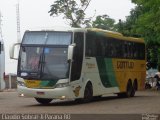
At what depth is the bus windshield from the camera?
24234 mm

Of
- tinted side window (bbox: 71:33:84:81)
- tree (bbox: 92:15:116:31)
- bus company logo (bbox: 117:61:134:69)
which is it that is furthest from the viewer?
tree (bbox: 92:15:116:31)

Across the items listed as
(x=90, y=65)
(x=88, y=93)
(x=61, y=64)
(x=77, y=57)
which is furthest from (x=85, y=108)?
(x=90, y=65)

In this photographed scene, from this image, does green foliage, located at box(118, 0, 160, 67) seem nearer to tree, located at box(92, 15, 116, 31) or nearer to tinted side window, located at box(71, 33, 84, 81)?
tinted side window, located at box(71, 33, 84, 81)

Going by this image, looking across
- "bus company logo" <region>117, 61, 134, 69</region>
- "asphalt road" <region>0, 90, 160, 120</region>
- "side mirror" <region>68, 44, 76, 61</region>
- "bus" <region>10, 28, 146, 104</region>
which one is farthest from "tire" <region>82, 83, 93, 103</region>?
"bus company logo" <region>117, 61, 134, 69</region>

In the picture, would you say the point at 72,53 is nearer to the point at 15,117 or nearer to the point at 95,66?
the point at 95,66

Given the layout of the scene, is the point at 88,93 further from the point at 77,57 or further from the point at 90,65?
the point at 77,57

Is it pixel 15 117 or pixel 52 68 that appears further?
pixel 52 68

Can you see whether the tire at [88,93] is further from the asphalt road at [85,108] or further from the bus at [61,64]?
the asphalt road at [85,108]

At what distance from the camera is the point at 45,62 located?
24.4 meters

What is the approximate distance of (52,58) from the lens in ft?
79.9

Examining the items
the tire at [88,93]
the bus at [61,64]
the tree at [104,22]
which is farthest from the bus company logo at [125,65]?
the tree at [104,22]

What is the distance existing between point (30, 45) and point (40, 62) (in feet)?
3.01

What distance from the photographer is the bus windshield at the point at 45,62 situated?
24.2 metres

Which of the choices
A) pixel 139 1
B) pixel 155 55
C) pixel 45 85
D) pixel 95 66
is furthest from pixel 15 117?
pixel 155 55
